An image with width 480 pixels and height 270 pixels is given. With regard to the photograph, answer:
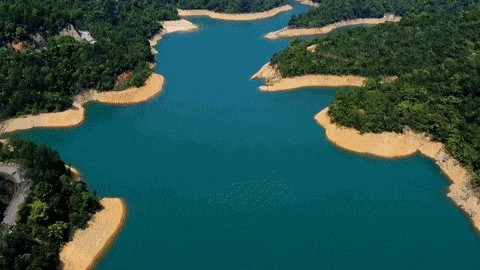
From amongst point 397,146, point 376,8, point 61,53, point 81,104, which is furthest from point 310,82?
point 376,8

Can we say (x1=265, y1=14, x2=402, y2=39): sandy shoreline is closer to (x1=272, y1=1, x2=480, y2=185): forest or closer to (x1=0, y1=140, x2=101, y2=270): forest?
(x1=272, y1=1, x2=480, y2=185): forest

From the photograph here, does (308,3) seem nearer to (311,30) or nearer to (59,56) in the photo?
(311,30)

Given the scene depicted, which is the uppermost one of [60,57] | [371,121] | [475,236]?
[60,57]

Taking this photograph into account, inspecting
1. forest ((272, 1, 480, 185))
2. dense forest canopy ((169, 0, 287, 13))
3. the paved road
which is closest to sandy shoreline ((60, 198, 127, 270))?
the paved road

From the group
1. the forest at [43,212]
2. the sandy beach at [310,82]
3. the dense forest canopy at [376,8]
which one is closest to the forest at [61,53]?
the forest at [43,212]

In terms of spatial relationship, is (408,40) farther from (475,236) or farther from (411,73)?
(475,236)

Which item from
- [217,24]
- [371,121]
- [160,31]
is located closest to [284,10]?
[217,24]
